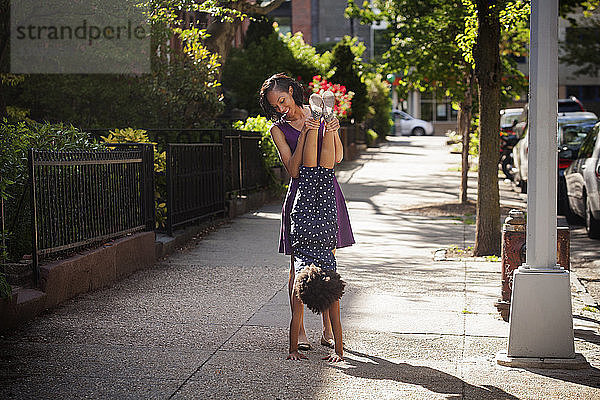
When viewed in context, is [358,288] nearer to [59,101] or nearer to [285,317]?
[285,317]

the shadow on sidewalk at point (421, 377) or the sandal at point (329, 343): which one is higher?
the sandal at point (329, 343)

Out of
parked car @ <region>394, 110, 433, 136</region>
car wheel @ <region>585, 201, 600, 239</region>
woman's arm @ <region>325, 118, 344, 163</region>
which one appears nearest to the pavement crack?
woman's arm @ <region>325, 118, 344, 163</region>

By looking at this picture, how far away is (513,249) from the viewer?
6.66m

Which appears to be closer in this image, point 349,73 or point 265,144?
point 265,144

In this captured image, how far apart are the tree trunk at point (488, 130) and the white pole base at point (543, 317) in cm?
447

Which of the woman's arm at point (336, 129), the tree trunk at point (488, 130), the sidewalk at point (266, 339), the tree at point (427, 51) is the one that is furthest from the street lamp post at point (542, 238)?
the tree at point (427, 51)

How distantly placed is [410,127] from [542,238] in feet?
169

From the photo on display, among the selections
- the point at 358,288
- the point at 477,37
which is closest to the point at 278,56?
the point at 477,37

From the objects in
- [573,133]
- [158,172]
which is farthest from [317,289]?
[573,133]

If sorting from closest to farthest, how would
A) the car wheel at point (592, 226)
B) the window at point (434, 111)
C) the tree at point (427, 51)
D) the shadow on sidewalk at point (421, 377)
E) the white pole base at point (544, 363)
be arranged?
the shadow on sidewalk at point (421, 377) → the white pole base at point (544, 363) → the car wheel at point (592, 226) → the tree at point (427, 51) → the window at point (434, 111)

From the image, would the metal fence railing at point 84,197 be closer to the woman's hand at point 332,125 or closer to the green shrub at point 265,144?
the woman's hand at point 332,125

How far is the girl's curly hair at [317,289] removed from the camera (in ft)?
17.1

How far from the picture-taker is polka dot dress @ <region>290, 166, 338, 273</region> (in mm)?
5523

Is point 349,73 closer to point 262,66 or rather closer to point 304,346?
point 262,66
